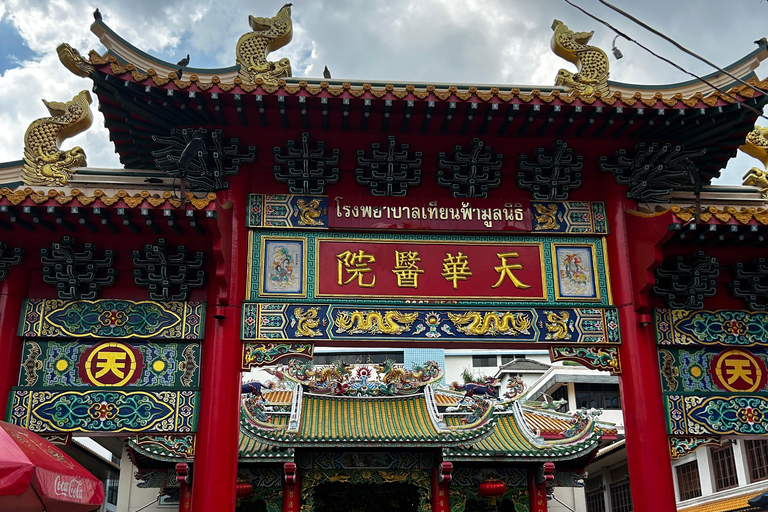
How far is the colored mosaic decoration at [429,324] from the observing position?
25.5ft

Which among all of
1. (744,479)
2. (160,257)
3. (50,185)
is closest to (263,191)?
(160,257)

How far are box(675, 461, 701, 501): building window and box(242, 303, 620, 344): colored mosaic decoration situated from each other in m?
15.5

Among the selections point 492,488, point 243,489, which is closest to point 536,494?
point 492,488

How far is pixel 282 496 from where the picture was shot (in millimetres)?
15539

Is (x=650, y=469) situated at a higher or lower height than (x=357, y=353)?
lower

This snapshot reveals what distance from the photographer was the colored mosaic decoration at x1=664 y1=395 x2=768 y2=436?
779 cm

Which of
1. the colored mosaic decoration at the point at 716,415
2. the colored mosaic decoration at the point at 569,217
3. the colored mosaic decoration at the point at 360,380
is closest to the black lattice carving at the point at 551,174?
the colored mosaic decoration at the point at 569,217

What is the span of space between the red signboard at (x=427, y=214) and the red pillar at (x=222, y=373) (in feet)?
3.73

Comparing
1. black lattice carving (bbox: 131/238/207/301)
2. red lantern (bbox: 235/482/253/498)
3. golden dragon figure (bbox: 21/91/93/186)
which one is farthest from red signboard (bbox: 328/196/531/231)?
red lantern (bbox: 235/482/253/498)

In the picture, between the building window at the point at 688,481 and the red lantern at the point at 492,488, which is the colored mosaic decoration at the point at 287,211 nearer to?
the red lantern at the point at 492,488

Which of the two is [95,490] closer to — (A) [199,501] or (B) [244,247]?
(A) [199,501]

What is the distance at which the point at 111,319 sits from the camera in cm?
Result: 773

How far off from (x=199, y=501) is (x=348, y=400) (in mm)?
10806

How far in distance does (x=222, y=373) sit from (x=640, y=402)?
4.36 meters
